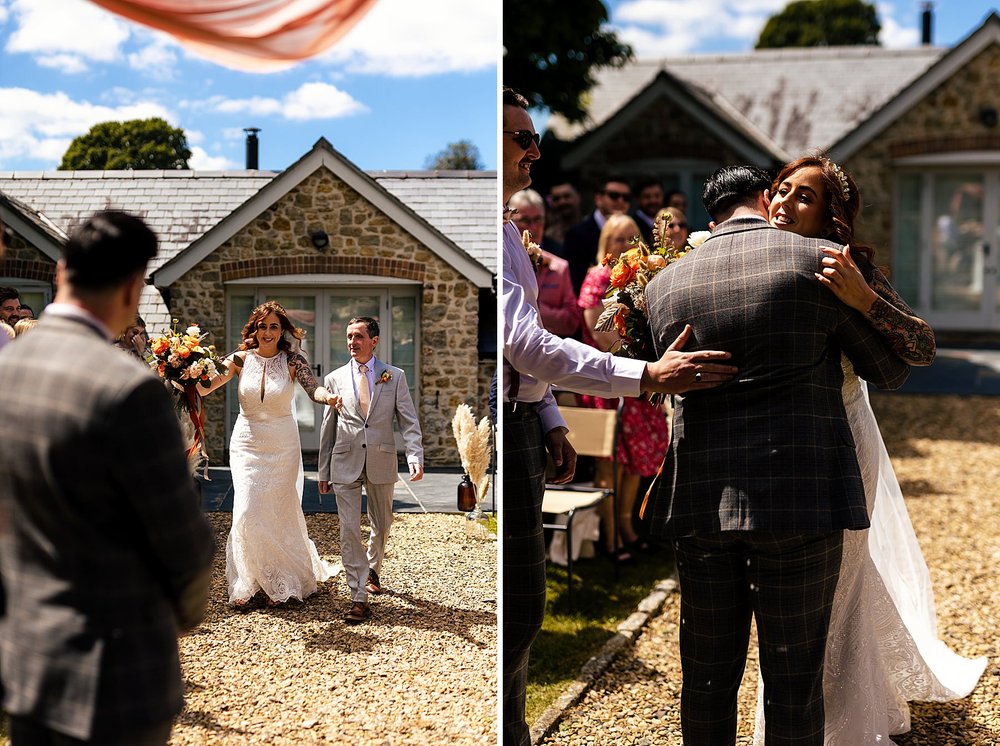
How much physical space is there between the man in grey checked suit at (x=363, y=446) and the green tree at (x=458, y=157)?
477mm

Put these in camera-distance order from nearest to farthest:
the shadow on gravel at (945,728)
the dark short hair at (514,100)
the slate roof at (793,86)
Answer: the dark short hair at (514,100)
the shadow on gravel at (945,728)
the slate roof at (793,86)

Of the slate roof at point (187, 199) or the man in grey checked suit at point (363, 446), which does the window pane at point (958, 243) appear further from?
the man in grey checked suit at point (363, 446)

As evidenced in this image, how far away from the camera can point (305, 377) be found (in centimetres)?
267

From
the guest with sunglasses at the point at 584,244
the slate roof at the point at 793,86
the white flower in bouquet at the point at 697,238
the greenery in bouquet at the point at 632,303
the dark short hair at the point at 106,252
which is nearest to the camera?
the dark short hair at the point at 106,252

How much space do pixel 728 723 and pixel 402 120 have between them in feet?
6.39

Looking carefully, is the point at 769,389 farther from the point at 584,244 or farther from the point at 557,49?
the point at 557,49

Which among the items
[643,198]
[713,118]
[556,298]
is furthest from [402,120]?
[713,118]

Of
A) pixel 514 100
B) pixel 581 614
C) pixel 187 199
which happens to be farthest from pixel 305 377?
pixel 581 614

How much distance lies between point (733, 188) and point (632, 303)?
0.49m

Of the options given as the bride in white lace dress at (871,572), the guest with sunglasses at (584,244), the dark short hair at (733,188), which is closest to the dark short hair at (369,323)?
the dark short hair at (733,188)

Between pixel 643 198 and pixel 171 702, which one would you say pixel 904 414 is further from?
pixel 171 702

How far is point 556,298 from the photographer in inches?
235

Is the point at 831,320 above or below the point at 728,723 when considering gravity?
above

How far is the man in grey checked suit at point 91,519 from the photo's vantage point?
174 centimetres
